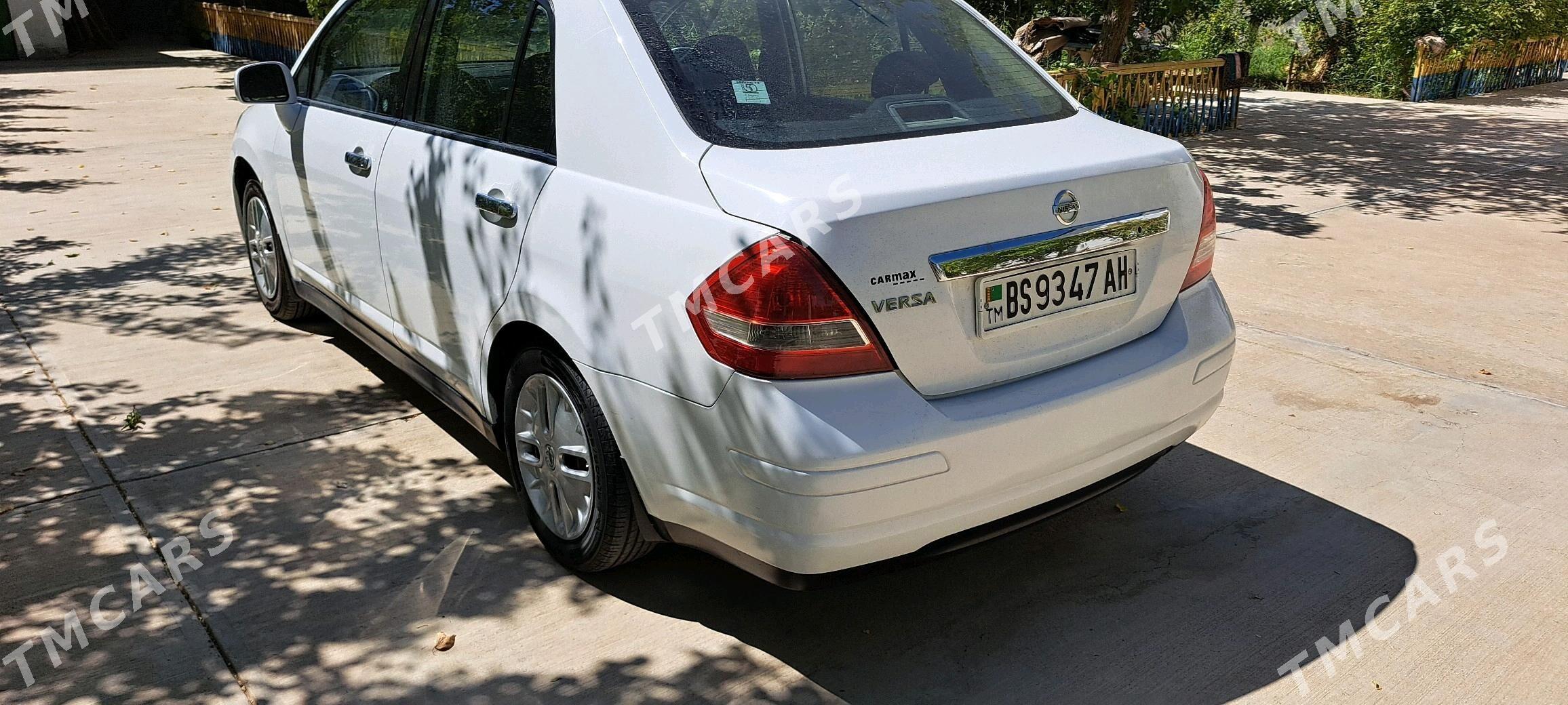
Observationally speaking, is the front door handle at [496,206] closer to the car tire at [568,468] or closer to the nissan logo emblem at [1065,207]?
the car tire at [568,468]

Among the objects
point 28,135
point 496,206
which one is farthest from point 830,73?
point 28,135

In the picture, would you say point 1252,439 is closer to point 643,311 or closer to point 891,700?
point 891,700

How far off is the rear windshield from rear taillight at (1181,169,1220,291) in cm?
49

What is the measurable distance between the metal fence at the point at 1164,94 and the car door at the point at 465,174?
8.94 meters

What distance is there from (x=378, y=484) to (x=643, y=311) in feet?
5.84

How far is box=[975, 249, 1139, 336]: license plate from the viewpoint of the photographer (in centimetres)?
277

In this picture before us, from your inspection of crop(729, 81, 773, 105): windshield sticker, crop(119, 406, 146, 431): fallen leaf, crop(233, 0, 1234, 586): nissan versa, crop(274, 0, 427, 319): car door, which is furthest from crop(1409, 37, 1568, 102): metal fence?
crop(119, 406, 146, 431): fallen leaf

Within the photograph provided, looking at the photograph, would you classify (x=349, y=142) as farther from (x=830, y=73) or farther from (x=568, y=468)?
(x=830, y=73)

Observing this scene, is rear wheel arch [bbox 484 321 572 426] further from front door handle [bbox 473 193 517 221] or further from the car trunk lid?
the car trunk lid

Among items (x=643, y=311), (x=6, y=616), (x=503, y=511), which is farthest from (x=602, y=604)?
(x=6, y=616)

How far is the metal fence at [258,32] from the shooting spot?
21000 millimetres

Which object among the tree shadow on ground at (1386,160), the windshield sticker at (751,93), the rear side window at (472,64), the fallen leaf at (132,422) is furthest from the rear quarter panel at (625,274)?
the tree shadow on ground at (1386,160)

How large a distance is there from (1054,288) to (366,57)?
2.89 m

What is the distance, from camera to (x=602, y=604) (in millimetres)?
3344
